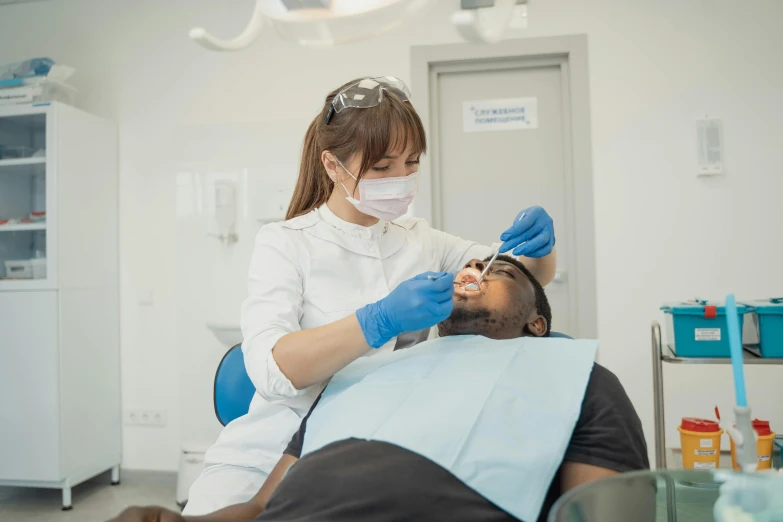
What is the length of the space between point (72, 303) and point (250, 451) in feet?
6.67

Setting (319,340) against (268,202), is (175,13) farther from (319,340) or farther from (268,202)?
(319,340)

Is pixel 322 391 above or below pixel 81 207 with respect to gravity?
below

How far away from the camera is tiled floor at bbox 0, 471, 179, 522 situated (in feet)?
9.36

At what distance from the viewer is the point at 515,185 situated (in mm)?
3066

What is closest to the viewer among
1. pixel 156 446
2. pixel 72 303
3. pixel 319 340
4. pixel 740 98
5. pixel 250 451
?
pixel 319 340

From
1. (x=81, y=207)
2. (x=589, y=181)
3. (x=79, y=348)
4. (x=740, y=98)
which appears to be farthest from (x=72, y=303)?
(x=740, y=98)

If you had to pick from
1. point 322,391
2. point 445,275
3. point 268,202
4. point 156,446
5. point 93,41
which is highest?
point 93,41

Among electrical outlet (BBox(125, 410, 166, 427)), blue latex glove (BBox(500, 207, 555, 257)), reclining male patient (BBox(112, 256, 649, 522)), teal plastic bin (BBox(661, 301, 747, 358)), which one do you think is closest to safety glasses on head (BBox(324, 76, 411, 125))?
blue latex glove (BBox(500, 207, 555, 257))

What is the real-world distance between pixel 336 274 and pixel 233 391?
0.59m

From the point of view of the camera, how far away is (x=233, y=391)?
5.97 ft

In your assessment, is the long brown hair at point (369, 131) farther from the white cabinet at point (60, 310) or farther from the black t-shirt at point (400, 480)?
the white cabinet at point (60, 310)

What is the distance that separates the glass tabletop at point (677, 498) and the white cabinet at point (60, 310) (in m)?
2.83

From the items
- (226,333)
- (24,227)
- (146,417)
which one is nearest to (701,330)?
(226,333)

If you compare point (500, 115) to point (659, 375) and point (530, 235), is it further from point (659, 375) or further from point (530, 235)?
point (530, 235)
